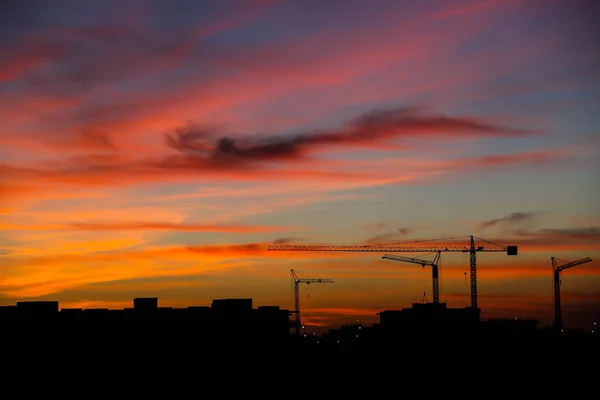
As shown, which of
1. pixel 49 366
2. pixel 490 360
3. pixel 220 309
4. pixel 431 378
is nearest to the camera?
pixel 49 366

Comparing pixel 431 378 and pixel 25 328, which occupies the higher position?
pixel 25 328

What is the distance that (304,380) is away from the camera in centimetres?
14425

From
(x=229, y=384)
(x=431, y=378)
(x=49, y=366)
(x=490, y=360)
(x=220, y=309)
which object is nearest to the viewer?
(x=49, y=366)

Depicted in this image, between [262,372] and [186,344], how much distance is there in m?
15.1

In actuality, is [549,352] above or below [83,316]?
below

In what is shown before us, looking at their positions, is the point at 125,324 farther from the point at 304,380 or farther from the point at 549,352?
the point at 549,352

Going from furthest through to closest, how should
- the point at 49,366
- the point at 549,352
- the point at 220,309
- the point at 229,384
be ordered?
the point at 549,352, the point at 220,309, the point at 229,384, the point at 49,366

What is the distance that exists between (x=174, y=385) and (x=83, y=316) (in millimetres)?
20343

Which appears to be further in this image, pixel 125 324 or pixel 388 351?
pixel 388 351

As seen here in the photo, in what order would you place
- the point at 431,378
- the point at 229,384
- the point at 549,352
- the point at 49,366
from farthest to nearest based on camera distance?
the point at 549,352 < the point at 431,378 < the point at 229,384 < the point at 49,366

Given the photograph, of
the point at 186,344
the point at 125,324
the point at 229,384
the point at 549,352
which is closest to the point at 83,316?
the point at 125,324

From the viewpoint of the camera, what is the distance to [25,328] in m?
121

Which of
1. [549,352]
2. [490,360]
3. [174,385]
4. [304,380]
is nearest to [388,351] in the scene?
[490,360]

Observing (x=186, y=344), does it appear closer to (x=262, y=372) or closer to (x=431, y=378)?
(x=262, y=372)
